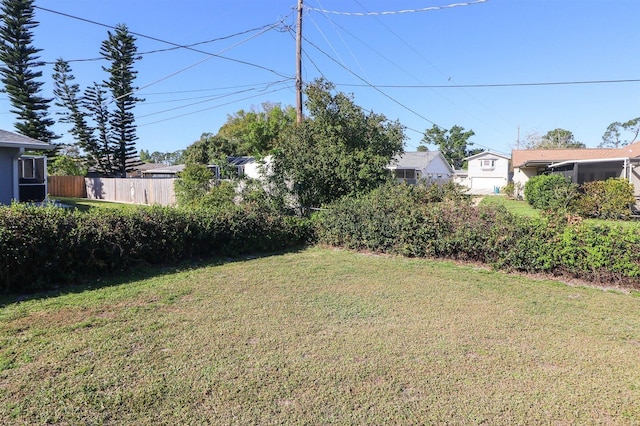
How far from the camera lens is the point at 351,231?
29.1 feet

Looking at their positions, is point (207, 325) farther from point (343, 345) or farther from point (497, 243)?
point (497, 243)

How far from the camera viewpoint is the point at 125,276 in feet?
20.1

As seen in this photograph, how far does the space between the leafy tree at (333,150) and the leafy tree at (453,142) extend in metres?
53.4

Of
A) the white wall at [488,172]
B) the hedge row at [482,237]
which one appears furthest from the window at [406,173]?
the hedge row at [482,237]

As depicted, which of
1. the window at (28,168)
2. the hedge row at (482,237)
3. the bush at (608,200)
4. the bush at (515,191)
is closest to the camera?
the hedge row at (482,237)

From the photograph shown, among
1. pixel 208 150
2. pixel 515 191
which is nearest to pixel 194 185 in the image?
pixel 208 150

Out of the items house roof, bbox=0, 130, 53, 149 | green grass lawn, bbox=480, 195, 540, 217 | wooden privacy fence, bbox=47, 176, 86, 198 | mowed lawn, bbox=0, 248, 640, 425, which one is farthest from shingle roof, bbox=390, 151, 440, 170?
mowed lawn, bbox=0, 248, 640, 425

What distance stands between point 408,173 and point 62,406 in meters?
33.4

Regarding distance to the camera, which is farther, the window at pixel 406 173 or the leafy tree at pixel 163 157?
the leafy tree at pixel 163 157

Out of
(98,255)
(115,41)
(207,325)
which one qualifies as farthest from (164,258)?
(115,41)

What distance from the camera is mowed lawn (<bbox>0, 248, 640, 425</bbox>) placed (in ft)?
8.65

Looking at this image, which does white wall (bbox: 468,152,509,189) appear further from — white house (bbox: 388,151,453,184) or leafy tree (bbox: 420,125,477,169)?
leafy tree (bbox: 420,125,477,169)

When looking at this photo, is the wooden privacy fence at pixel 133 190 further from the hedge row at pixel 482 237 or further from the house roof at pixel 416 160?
the house roof at pixel 416 160

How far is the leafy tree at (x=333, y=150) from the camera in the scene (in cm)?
1094
